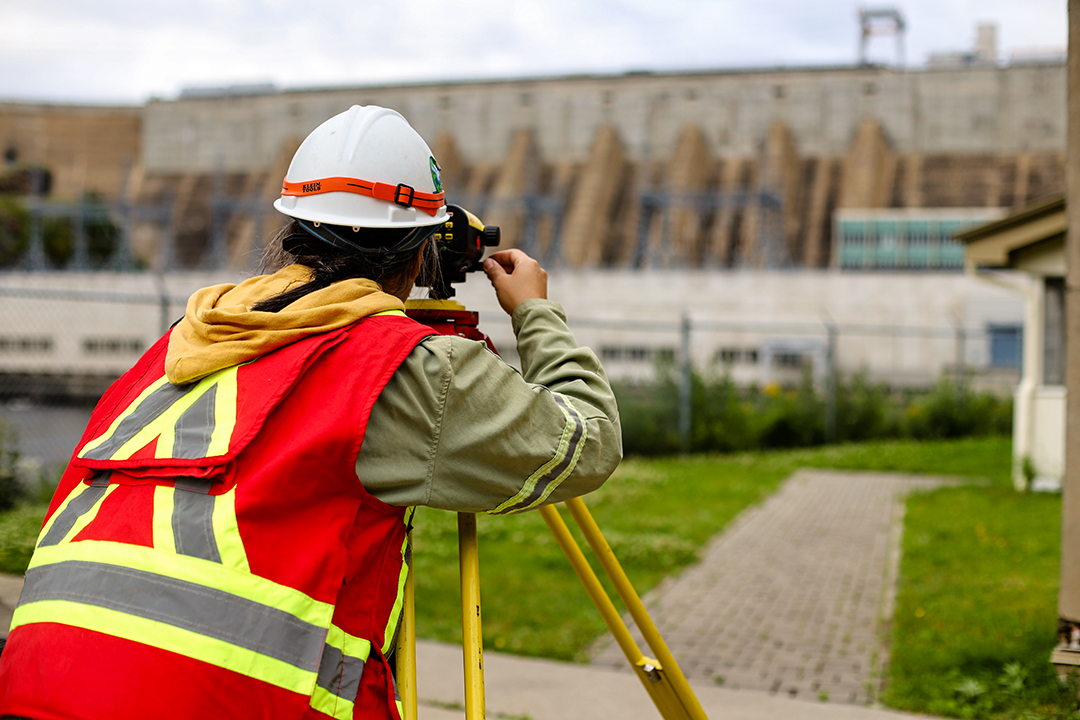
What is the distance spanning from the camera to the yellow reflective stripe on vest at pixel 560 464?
65.4 inches

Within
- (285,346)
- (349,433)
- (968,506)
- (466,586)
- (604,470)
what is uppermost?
(285,346)

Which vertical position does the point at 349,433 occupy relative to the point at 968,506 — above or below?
above

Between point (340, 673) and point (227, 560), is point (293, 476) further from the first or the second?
point (340, 673)

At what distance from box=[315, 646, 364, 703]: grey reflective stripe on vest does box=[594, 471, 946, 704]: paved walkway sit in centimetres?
349

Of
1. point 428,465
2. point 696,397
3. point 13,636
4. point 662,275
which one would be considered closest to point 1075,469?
point 428,465

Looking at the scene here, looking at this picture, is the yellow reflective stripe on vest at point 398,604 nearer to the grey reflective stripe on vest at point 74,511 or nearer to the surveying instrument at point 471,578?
the surveying instrument at point 471,578

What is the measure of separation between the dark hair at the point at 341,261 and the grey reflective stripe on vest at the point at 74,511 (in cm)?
→ 39

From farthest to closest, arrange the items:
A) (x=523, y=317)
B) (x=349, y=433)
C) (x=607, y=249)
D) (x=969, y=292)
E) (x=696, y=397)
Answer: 1. (x=607, y=249)
2. (x=969, y=292)
3. (x=696, y=397)
4. (x=523, y=317)
5. (x=349, y=433)

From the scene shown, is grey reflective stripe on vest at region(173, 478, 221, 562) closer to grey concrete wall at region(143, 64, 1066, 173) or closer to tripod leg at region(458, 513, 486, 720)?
tripod leg at region(458, 513, 486, 720)

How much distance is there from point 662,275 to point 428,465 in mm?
35298

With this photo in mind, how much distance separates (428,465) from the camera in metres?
1.60

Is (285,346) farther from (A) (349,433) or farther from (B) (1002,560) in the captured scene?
(B) (1002,560)

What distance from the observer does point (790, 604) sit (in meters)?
6.43

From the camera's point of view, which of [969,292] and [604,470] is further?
[969,292]
